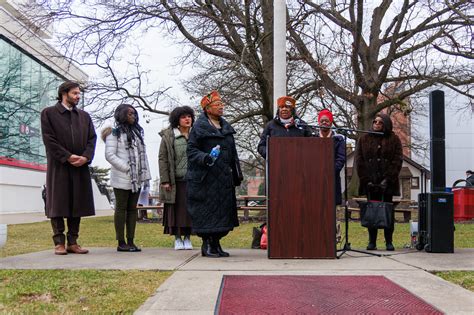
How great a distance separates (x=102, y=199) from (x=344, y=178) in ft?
131

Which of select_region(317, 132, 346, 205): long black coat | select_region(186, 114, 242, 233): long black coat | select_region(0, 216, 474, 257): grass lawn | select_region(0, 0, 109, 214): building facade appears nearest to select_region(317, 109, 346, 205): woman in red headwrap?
select_region(317, 132, 346, 205): long black coat

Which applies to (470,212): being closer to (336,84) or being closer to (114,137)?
(336,84)

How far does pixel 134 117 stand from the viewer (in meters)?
7.10

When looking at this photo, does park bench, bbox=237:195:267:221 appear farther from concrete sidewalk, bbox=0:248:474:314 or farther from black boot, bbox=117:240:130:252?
concrete sidewalk, bbox=0:248:474:314

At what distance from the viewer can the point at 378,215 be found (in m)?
6.90

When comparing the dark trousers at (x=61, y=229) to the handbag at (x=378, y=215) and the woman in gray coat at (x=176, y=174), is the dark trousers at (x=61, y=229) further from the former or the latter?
the handbag at (x=378, y=215)

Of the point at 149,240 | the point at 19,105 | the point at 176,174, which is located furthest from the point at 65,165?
the point at 19,105

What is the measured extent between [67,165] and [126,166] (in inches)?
27.9

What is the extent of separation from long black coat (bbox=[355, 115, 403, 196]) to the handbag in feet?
0.71

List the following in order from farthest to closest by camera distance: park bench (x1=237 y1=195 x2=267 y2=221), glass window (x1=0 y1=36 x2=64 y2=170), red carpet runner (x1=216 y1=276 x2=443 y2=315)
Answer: glass window (x1=0 y1=36 x2=64 y2=170), park bench (x1=237 y1=195 x2=267 y2=221), red carpet runner (x1=216 y1=276 x2=443 y2=315)

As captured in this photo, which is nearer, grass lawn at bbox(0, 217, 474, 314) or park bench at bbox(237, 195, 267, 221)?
grass lawn at bbox(0, 217, 474, 314)

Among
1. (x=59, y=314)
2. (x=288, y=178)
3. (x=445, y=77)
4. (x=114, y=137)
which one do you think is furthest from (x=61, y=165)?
(x=445, y=77)

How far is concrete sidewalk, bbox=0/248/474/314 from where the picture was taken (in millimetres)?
Answer: 3879

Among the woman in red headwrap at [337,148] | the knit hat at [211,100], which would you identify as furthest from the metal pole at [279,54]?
the knit hat at [211,100]
